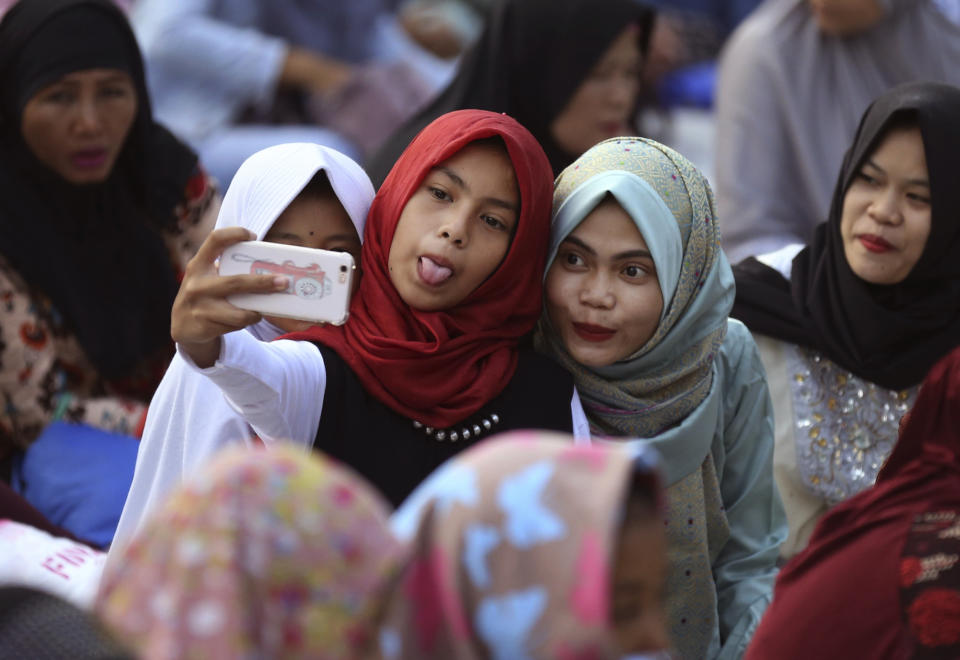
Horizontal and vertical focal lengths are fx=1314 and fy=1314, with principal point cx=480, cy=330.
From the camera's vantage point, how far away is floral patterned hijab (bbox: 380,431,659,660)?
1.25m

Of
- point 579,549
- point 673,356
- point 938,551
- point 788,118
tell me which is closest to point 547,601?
point 579,549

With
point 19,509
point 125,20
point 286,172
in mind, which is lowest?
point 19,509

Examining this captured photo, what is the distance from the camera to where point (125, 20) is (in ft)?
10.5

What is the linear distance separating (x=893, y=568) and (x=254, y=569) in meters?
1.13

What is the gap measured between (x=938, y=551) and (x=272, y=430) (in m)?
1.00

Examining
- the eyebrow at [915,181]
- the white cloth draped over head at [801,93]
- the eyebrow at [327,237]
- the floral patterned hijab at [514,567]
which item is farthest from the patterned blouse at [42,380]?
the white cloth draped over head at [801,93]

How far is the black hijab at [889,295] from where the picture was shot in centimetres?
271

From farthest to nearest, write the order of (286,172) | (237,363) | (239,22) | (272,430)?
1. (239,22)
2. (286,172)
3. (272,430)
4. (237,363)

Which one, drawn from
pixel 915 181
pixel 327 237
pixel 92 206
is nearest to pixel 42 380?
pixel 92 206

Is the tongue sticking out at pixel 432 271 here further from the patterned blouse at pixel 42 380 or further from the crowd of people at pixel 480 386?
the patterned blouse at pixel 42 380

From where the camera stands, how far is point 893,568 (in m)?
1.98

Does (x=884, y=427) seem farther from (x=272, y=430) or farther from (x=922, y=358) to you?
(x=272, y=430)

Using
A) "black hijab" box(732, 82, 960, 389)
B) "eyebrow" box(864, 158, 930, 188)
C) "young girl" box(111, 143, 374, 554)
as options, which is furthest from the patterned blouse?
"eyebrow" box(864, 158, 930, 188)

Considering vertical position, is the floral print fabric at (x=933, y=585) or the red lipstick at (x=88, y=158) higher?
the red lipstick at (x=88, y=158)
